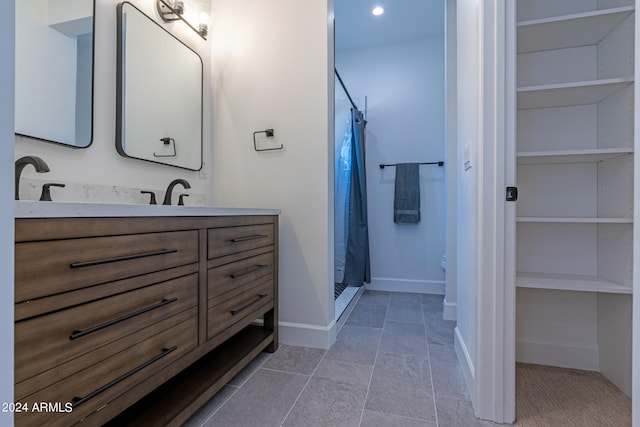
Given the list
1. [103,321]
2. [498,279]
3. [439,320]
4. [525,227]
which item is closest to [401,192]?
[439,320]

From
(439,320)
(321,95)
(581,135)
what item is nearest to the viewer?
(581,135)

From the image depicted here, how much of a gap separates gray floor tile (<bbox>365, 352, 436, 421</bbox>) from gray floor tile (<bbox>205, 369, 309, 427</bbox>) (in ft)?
1.18

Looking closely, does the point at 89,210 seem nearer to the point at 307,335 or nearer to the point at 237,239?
the point at 237,239

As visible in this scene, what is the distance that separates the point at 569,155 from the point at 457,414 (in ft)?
4.15

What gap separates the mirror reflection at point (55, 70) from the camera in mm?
1092

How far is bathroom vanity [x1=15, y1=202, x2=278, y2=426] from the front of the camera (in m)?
0.66

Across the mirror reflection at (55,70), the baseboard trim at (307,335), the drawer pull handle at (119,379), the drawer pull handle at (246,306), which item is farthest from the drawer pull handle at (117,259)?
the baseboard trim at (307,335)

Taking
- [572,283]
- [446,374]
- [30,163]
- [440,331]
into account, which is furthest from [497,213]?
[30,163]

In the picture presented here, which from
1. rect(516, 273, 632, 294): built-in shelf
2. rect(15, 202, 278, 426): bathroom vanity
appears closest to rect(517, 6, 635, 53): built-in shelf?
rect(516, 273, 632, 294): built-in shelf

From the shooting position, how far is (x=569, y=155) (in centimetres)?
142

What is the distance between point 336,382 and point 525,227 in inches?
52.0

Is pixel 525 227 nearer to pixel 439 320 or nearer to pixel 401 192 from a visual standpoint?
pixel 439 320

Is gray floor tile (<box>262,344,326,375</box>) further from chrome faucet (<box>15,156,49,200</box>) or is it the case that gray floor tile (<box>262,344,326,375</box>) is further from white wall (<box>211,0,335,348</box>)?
chrome faucet (<box>15,156,49,200</box>)

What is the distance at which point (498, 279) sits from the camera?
1229 mm
